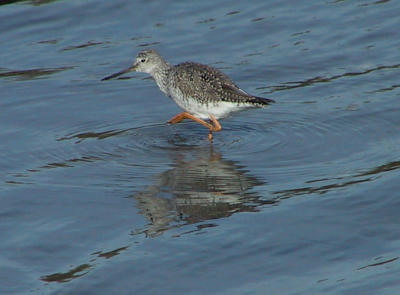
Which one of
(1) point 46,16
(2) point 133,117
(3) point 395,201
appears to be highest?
(1) point 46,16

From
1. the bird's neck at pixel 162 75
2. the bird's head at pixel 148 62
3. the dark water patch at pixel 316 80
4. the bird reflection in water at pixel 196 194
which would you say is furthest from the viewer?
the dark water patch at pixel 316 80

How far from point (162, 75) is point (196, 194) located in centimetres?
336

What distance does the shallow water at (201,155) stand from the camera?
24.9 ft

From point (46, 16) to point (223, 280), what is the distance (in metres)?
10.7

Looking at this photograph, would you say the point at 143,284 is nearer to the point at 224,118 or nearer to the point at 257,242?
the point at 257,242

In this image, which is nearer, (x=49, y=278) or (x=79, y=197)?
(x=49, y=278)

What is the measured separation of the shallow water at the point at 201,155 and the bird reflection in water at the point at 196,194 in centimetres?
3

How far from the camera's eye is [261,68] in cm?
1374

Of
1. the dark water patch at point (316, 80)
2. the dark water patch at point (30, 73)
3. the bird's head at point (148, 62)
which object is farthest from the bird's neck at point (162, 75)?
the dark water patch at point (30, 73)

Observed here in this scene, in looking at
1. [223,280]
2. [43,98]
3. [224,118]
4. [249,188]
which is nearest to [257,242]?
[223,280]

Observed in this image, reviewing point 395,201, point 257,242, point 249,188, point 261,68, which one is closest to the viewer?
point 257,242

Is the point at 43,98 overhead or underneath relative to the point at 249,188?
overhead

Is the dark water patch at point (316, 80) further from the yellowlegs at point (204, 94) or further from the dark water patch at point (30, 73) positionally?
the dark water patch at point (30, 73)

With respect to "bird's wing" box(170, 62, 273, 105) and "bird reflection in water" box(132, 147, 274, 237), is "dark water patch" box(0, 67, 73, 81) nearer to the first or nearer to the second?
"bird's wing" box(170, 62, 273, 105)
